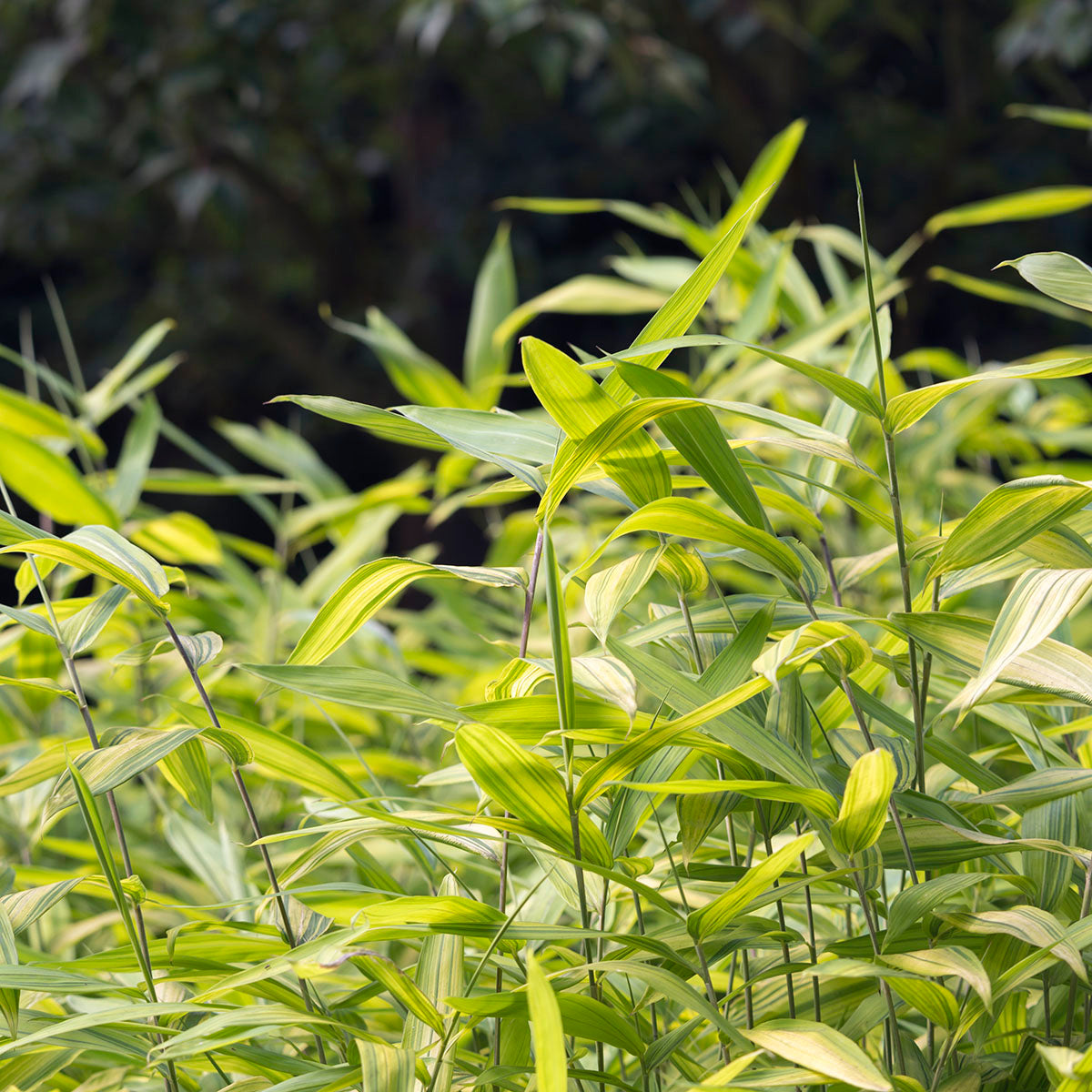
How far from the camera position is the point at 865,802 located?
0.26m

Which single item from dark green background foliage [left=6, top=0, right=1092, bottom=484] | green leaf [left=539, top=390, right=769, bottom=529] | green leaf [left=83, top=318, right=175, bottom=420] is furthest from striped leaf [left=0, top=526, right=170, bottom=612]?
dark green background foliage [left=6, top=0, right=1092, bottom=484]

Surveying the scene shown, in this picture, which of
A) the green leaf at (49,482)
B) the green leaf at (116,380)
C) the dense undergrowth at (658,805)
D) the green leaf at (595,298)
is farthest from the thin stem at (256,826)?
the green leaf at (595,298)

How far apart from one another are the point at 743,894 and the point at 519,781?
59 mm

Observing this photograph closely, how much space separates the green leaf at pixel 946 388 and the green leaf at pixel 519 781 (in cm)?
12

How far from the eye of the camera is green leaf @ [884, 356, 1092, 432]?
27cm

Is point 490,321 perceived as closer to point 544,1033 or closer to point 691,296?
point 691,296

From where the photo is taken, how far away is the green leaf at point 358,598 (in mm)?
308

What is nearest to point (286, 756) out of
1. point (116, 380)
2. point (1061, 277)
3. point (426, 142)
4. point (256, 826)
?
point (256, 826)

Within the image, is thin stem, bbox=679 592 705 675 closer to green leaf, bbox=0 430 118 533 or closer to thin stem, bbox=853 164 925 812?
thin stem, bbox=853 164 925 812

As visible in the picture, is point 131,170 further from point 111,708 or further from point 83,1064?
point 83,1064

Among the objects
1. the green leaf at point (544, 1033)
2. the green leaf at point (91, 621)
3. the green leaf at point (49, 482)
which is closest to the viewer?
the green leaf at point (544, 1033)

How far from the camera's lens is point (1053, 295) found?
0.30m

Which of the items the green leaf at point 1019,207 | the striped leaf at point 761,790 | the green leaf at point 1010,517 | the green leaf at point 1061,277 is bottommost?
the striped leaf at point 761,790

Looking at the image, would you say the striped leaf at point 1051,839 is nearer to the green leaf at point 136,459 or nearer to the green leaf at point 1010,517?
the green leaf at point 1010,517
